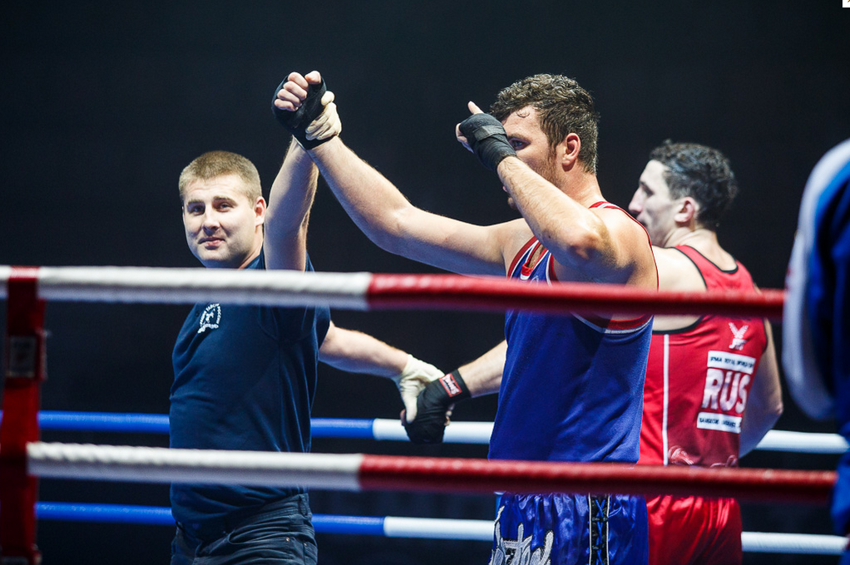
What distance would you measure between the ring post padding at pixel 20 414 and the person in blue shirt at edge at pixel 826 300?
93 centimetres

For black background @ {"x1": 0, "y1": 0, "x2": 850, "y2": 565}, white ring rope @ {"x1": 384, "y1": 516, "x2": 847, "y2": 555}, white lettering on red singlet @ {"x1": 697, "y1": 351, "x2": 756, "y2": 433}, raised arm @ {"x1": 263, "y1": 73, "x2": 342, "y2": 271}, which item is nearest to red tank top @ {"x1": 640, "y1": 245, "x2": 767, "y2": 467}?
Answer: white lettering on red singlet @ {"x1": 697, "y1": 351, "x2": 756, "y2": 433}

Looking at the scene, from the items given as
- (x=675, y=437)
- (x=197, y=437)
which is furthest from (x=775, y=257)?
(x=197, y=437)

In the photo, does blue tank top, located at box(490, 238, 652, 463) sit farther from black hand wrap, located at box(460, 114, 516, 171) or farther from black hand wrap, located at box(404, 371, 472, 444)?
black hand wrap, located at box(404, 371, 472, 444)

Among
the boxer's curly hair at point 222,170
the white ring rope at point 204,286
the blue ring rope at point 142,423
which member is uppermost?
the boxer's curly hair at point 222,170

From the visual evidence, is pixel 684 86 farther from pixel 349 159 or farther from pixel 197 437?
pixel 197 437

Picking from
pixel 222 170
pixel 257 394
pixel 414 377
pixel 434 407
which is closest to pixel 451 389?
pixel 434 407

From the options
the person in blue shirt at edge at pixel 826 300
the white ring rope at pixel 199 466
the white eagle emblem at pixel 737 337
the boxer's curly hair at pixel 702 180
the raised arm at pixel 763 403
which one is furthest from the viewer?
the boxer's curly hair at pixel 702 180

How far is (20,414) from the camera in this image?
896 millimetres

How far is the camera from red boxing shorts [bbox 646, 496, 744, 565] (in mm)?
1902

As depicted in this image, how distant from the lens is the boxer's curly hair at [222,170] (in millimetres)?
2111

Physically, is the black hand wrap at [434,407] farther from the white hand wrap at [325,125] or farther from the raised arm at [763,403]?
the raised arm at [763,403]

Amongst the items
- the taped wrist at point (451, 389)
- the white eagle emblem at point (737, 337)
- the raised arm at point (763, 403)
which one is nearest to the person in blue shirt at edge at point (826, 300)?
the taped wrist at point (451, 389)

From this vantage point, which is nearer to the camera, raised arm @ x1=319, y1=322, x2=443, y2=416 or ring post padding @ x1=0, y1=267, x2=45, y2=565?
ring post padding @ x1=0, y1=267, x2=45, y2=565

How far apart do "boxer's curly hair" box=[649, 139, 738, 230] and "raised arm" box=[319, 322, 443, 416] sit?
45.0 inches
